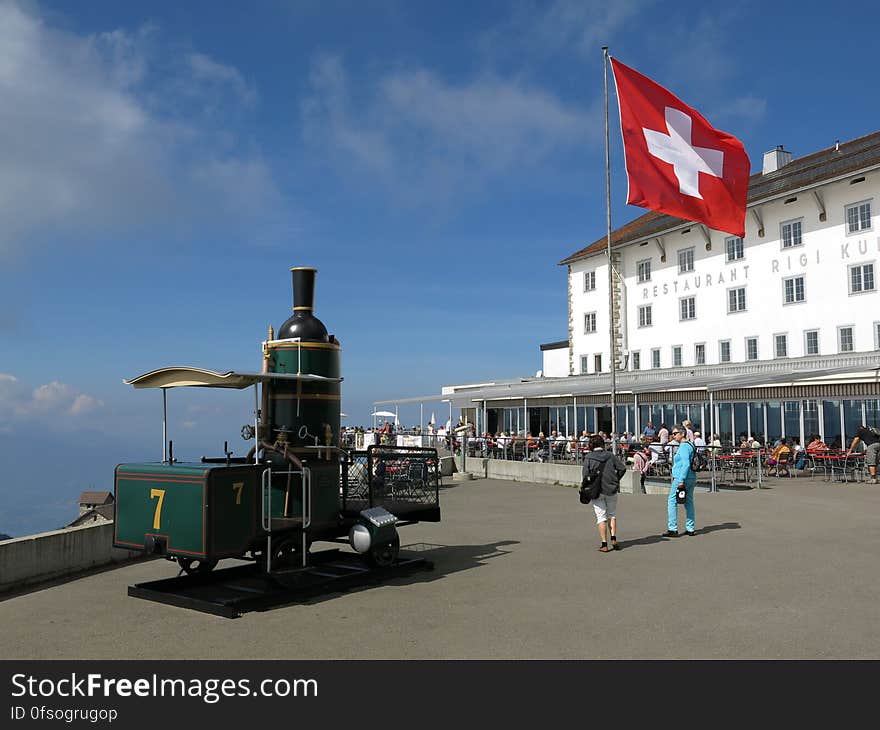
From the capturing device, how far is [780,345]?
3753 centimetres

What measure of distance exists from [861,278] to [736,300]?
6.84 meters

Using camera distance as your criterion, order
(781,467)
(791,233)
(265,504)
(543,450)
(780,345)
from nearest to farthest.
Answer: (265,504) < (781,467) < (543,450) < (791,233) < (780,345)

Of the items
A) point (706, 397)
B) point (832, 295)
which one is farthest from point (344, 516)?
point (832, 295)

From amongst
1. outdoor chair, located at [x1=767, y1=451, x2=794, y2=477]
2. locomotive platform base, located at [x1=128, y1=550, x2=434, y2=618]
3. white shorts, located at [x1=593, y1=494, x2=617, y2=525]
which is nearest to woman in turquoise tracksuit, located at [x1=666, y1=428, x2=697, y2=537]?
white shorts, located at [x1=593, y1=494, x2=617, y2=525]

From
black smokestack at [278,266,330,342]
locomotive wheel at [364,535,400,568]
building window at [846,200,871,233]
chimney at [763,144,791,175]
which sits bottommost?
locomotive wheel at [364,535,400,568]

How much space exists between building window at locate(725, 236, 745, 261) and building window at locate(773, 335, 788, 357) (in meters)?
4.51

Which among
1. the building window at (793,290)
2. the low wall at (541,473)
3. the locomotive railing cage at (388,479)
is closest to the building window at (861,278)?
the building window at (793,290)

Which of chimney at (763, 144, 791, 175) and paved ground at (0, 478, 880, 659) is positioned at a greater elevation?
chimney at (763, 144, 791, 175)

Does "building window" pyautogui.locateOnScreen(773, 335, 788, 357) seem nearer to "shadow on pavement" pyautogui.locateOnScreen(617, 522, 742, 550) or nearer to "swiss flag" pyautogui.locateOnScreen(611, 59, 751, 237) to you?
"swiss flag" pyautogui.locateOnScreen(611, 59, 751, 237)

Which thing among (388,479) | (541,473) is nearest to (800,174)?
(541,473)

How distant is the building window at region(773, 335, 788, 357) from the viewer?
122ft

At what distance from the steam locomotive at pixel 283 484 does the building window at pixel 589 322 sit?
129 ft

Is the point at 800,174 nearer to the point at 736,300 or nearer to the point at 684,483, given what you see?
the point at 736,300
